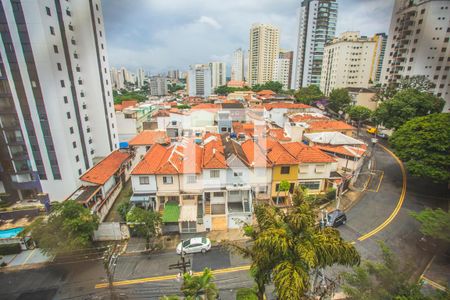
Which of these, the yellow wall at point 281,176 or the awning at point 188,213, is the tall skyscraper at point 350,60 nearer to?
the yellow wall at point 281,176

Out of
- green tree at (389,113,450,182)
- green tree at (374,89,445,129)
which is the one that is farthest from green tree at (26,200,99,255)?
green tree at (374,89,445,129)

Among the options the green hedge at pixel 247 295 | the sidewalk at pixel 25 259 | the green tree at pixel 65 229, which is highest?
the green hedge at pixel 247 295

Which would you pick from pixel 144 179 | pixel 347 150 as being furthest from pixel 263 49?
pixel 144 179

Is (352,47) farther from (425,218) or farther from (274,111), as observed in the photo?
(425,218)

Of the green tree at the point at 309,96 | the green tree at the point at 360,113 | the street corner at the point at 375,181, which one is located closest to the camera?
the street corner at the point at 375,181

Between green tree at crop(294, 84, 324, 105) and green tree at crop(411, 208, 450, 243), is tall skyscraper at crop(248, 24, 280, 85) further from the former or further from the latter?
green tree at crop(411, 208, 450, 243)

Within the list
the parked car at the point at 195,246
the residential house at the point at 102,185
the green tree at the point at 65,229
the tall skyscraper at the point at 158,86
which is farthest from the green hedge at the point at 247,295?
the tall skyscraper at the point at 158,86

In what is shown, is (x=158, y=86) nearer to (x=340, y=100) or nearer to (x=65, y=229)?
(x=340, y=100)
